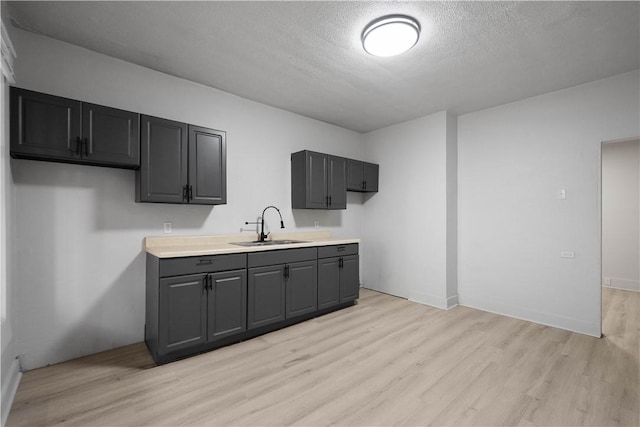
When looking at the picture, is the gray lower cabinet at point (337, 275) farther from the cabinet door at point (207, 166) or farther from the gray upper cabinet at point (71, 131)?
the gray upper cabinet at point (71, 131)

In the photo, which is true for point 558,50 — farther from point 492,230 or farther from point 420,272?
point 420,272

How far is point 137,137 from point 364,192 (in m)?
3.38

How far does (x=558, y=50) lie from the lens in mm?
2555

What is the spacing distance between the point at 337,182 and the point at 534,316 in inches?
115

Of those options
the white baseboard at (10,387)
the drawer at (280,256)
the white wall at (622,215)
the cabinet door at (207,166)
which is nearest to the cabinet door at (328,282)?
the drawer at (280,256)

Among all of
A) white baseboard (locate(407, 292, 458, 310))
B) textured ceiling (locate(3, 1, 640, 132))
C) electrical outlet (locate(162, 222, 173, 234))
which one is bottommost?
white baseboard (locate(407, 292, 458, 310))

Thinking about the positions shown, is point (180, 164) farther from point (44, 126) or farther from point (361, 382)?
point (361, 382)

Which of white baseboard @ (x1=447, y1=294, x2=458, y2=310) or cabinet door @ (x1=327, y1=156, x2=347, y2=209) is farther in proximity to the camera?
cabinet door @ (x1=327, y1=156, x2=347, y2=209)

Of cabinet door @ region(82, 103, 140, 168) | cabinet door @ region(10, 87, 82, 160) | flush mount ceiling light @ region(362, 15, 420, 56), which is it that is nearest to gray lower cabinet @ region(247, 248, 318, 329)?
cabinet door @ region(82, 103, 140, 168)

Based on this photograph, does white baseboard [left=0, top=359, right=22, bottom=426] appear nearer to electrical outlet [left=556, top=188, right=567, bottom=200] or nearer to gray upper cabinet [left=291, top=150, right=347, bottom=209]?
gray upper cabinet [left=291, top=150, right=347, bottom=209]

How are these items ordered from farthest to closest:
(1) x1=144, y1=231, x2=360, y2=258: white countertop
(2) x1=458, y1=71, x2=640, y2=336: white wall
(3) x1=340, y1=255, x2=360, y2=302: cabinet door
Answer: (3) x1=340, y1=255, x2=360, y2=302: cabinet door, (2) x1=458, y1=71, x2=640, y2=336: white wall, (1) x1=144, y1=231, x2=360, y2=258: white countertop

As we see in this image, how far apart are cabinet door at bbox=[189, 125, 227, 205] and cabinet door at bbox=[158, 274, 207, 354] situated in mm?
828

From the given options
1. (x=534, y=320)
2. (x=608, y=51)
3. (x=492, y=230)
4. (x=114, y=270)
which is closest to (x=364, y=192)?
(x=492, y=230)

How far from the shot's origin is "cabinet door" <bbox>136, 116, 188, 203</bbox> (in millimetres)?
2633
